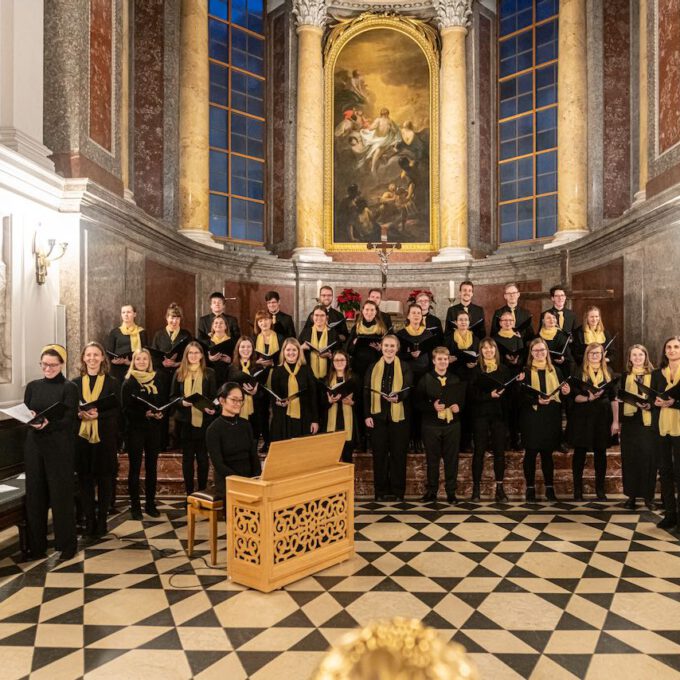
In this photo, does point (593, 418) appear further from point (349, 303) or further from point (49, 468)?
point (49, 468)

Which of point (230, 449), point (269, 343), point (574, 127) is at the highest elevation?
point (574, 127)

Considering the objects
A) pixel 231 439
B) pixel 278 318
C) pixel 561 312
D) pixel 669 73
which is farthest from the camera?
pixel 278 318

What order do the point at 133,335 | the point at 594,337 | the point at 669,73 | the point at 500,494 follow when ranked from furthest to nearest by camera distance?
the point at 669,73
the point at 594,337
the point at 133,335
the point at 500,494

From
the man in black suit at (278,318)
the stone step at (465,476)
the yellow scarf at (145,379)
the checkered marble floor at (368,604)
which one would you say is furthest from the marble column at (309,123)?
the checkered marble floor at (368,604)

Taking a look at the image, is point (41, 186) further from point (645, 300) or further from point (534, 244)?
point (534, 244)

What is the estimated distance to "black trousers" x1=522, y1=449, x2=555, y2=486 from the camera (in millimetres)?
6984

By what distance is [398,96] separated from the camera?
13.3m

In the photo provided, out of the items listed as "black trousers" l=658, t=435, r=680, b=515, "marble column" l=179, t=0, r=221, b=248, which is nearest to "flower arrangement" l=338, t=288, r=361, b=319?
"marble column" l=179, t=0, r=221, b=248

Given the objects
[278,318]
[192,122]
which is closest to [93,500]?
[278,318]

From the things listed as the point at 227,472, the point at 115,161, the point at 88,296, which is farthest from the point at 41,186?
the point at 227,472

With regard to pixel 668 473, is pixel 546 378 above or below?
above

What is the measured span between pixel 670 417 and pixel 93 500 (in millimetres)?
5148

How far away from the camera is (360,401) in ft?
24.9

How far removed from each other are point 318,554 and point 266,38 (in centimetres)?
1159
